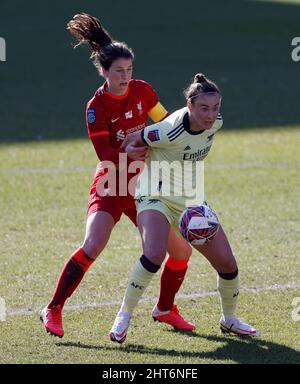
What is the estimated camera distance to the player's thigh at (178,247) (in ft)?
24.7

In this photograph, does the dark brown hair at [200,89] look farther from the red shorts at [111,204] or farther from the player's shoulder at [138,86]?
the red shorts at [111,204]

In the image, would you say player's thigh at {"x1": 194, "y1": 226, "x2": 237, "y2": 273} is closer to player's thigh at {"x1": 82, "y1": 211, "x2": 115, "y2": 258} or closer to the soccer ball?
the soccer ball

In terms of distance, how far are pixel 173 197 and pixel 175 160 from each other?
0.88 ft

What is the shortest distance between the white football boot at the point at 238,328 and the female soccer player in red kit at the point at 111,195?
294 mm

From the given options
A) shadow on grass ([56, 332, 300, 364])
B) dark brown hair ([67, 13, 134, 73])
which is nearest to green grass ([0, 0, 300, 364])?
shadow on grass ([56, 332, 300, 364])

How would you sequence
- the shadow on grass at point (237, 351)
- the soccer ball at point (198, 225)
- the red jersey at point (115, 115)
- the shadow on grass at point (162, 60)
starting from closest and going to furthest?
the shadow on grass at point (237, 351), the soccer ball at point (198, 225), the red jersey at point (115, 115), the shadow on grass at point (162, 60)

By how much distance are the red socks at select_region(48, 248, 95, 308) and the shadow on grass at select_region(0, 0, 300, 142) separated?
813 cm

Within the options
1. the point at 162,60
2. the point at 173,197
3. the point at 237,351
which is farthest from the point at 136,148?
the point at 162,60

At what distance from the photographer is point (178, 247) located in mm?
7578

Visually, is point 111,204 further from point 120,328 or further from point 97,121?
point 120,328

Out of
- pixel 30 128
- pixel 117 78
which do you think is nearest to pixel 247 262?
pixel 117 78

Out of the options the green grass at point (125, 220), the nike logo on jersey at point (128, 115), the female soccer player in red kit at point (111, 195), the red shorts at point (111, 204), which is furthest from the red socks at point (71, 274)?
the nike logo on jersey at point (128, 115)
